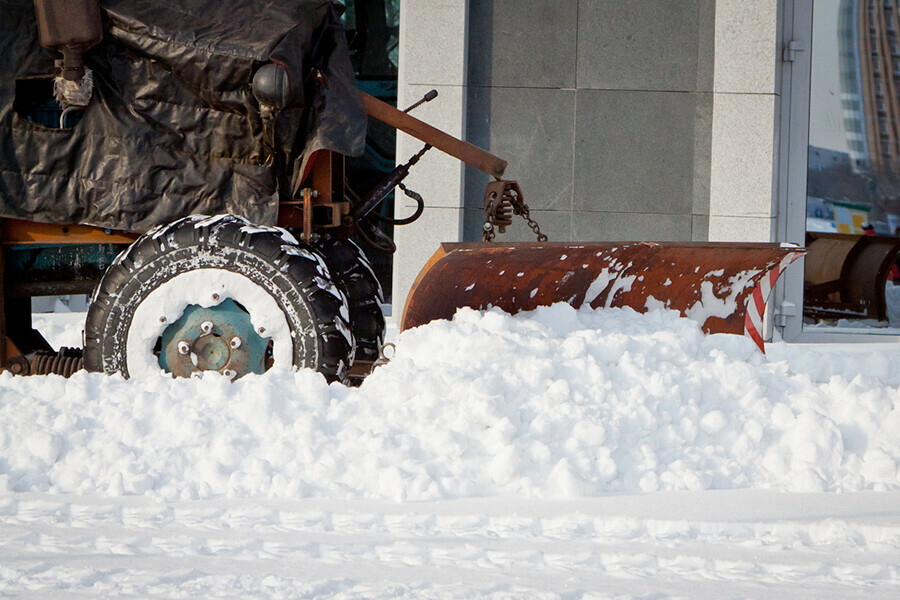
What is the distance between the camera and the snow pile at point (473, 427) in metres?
3.74

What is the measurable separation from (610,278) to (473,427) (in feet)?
4.95

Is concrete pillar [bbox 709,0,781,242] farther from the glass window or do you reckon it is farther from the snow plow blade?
the snow plow blade

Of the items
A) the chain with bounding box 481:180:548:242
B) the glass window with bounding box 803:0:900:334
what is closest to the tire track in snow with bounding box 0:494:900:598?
the chain with bounding box 481:180:548:242

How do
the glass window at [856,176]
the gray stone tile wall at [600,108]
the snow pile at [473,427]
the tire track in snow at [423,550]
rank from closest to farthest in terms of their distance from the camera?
1. the tire track in snow at [423,550]
2. the snow pile at [473,427]
3. the gray stone tile wall at [600,108]
4. the glass window at [856,176]

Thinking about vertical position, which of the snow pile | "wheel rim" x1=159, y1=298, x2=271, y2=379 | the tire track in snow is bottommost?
the tire track in snow

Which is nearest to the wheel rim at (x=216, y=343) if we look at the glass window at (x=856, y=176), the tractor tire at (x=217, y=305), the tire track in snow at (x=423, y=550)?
the tractor tire at (x=217, y=305)

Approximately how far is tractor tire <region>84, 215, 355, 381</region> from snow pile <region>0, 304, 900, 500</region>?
21cm

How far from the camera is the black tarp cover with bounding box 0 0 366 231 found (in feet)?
15.8

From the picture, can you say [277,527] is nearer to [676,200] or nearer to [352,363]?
[352,363]

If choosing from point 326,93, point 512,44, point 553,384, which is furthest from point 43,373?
point 512,44

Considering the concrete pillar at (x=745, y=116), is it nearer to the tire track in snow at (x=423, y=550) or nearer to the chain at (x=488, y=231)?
the chain at (x=488, y=231)

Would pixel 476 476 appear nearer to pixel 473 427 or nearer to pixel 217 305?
pixel 473 427

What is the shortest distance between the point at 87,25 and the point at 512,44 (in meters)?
4.18

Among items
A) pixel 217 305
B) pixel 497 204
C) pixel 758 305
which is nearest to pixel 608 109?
pixel 758 305
